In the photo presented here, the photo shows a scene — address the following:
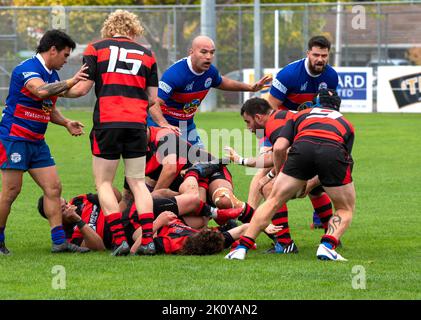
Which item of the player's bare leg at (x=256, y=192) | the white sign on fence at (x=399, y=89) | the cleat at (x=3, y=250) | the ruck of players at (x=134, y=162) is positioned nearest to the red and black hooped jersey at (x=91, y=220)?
the ruck of players at (x=134, y=162)

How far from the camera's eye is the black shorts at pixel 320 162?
8.80m

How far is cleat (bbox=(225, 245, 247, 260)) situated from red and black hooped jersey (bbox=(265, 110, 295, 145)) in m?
1.03

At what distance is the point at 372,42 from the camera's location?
37156 millimetres

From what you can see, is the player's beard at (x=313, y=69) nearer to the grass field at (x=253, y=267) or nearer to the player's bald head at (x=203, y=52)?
the player's bald head at (x=203, y=52)

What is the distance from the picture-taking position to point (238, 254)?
29.6ft

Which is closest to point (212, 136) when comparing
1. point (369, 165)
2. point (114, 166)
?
point (369, 165)

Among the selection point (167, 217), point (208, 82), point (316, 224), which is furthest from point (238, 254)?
point (208, 82)

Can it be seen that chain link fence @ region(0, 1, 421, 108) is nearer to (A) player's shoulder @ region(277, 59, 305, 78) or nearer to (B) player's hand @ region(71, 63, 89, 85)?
(A) player's shoulder @ region(277, 59, 305, 78)

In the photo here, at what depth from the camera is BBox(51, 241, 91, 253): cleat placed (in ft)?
31.2

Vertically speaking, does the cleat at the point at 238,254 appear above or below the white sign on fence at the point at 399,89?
above

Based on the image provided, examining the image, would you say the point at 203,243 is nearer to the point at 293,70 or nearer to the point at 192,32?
the point at 293,70

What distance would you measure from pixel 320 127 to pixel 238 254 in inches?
52.4

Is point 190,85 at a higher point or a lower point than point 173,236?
higher

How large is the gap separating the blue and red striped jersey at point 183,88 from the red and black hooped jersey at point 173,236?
221 cm
